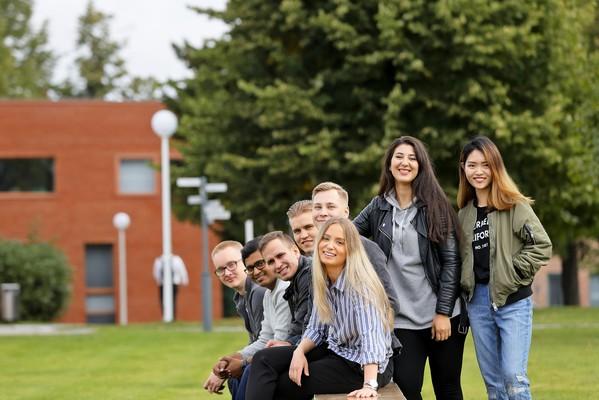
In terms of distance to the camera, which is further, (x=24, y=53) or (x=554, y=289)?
(x=24, y=53)

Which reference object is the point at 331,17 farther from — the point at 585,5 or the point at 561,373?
the point at 561,373

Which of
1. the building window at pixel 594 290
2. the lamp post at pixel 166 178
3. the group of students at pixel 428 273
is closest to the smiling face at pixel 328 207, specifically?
the group of students at pixel 428 273

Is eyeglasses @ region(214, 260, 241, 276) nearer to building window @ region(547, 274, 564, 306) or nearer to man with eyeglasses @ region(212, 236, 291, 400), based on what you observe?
man with eyeglasses @ region(212, 236, 291, 400)

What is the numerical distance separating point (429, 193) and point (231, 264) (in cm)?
170

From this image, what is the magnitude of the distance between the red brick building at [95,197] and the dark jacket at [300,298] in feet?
113

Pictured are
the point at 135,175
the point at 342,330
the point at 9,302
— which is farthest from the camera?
the point at 135,175

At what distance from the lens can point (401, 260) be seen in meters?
7.58

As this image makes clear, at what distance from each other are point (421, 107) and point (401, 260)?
18266 millimetres

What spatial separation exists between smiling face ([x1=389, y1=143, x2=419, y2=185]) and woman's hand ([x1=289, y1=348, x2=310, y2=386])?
1249 mm

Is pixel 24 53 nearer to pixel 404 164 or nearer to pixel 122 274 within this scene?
pixel 122 274

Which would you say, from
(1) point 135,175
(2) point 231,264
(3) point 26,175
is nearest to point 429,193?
(2) point 231,264

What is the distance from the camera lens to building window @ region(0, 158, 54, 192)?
140 feet

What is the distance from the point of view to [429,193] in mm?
7668

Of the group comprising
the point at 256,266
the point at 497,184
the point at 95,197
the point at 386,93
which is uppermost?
the point at 386,93
